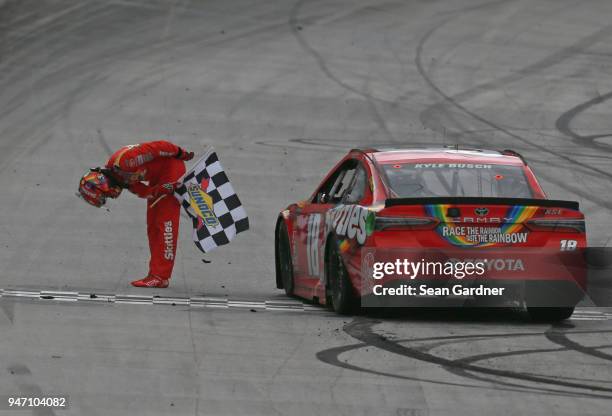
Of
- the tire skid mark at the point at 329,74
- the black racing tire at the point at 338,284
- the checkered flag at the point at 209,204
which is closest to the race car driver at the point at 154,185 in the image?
the checkered flag at the point at 209,204

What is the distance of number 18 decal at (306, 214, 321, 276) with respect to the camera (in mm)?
11406

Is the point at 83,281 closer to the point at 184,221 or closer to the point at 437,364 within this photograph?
the point at 184,221

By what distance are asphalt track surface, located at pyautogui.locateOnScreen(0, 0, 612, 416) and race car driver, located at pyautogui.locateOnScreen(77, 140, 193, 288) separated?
1.09ft

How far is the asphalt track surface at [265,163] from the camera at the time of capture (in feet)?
25.3

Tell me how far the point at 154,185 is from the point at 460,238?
149 inches

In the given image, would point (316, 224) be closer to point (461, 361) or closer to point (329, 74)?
point (461, 361)

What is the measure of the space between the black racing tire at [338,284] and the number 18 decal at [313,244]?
362 millimetres

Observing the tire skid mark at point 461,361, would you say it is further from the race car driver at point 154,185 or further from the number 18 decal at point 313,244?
the race car driver at point 154,185

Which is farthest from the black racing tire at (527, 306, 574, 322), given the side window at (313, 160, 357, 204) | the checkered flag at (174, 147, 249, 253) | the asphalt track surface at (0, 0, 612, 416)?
the checkered flag at (174, 147, 249, 253)

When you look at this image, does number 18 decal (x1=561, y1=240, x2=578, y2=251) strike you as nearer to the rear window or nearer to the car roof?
the rear window

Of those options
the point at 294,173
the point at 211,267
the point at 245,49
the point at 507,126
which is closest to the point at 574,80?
the point at 507,126

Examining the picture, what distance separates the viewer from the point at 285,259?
41.4ft
